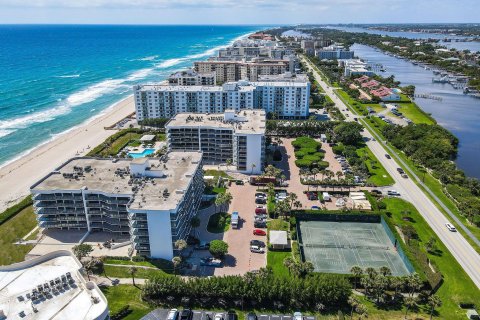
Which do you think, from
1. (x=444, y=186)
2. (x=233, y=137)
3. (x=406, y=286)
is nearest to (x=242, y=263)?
(x=406, y=286)

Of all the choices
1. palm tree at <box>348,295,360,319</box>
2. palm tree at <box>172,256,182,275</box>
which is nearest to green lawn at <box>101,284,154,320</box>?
palm tree at <box>172,256,182,275</box>

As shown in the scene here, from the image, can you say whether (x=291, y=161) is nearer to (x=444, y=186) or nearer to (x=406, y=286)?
(x=444, y=186)

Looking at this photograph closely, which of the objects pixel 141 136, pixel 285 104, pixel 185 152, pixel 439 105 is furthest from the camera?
pixel 439 105

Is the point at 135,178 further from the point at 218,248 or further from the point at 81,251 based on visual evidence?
the point at 218,248

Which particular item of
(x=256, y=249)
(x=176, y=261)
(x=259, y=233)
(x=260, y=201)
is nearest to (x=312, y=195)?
(x=260, y=201)

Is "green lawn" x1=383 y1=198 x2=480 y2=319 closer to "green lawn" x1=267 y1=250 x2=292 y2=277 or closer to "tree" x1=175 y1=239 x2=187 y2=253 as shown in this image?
"green lawn" x1=267 y1=250 x2=292 y2=277

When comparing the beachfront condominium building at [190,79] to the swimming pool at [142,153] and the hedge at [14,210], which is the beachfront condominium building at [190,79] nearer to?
the swimming pool at [142,153]
